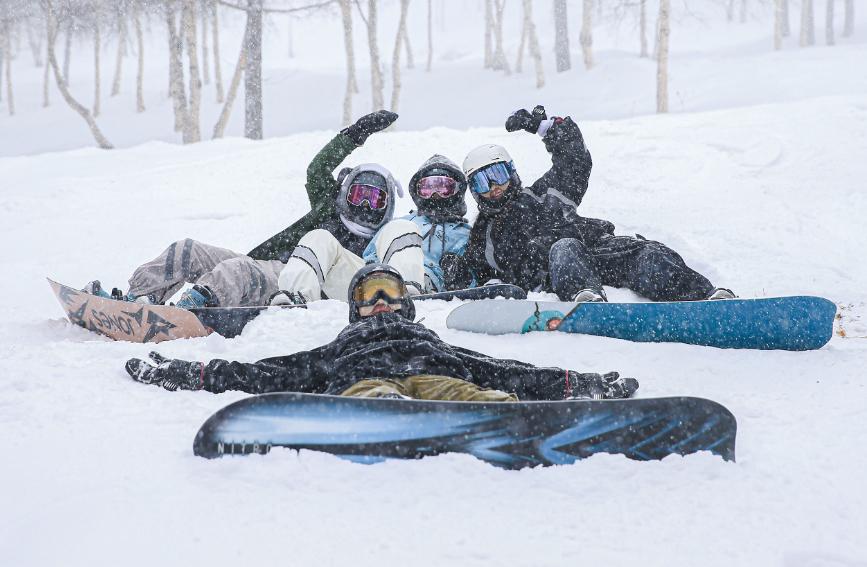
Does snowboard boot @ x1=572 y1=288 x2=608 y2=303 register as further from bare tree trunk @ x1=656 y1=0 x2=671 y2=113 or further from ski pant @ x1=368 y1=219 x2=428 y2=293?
bare tree trunk @ x1=656 y1=0 x2=671 y2=113

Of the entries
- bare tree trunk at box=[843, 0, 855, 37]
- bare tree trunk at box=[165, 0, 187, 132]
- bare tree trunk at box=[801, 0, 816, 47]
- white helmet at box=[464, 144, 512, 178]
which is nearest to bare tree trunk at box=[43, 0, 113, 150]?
bare tree trunk at box=[165, 0, 187, 132]

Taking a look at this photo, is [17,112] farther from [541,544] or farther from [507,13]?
[541,544]

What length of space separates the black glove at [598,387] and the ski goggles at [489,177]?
8.58 feet

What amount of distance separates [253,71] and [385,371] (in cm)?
1322

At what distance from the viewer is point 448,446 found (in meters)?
2.76

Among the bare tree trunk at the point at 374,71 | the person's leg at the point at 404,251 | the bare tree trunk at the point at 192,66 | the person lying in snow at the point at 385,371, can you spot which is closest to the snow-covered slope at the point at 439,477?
the person lying in snow at the point at 385,371

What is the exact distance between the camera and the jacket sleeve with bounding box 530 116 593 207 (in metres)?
5.82

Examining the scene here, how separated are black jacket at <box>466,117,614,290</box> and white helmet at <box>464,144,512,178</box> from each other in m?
0.32

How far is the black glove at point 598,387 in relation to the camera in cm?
336

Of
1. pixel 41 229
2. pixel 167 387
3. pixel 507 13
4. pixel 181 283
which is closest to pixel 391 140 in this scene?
pixel 41 229

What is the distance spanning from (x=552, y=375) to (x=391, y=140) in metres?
8.21

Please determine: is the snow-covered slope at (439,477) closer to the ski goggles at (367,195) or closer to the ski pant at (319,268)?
the ski pant at (319,268)

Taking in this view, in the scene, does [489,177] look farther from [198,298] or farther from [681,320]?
[198,298]

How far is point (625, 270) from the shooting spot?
564cm
